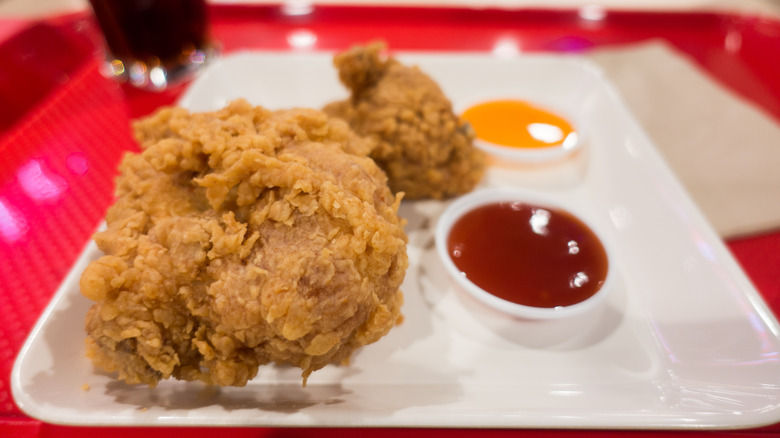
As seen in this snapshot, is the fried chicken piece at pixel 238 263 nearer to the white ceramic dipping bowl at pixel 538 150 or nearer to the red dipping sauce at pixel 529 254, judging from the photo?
the red dipping sauce at pixel 529 254

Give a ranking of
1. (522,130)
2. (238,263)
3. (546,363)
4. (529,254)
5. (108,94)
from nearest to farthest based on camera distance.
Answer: (238,263)
(546,363)
(529,254)
(522,130)
(108,94)

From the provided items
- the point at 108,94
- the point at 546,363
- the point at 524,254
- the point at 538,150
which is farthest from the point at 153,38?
the point at 546,363

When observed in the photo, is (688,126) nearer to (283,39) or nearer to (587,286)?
(587,286)

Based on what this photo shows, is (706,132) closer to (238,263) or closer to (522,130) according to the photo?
(522,130)

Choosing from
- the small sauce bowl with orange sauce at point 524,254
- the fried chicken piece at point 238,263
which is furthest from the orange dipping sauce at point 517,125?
the fried chicken piece at point 238,263

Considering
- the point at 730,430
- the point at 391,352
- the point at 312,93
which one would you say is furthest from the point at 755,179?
the point at 312,93

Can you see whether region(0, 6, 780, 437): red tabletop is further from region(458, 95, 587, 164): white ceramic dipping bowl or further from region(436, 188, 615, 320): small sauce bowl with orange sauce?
region(458, 95, 587, 164): white ceramic dipping bowl
